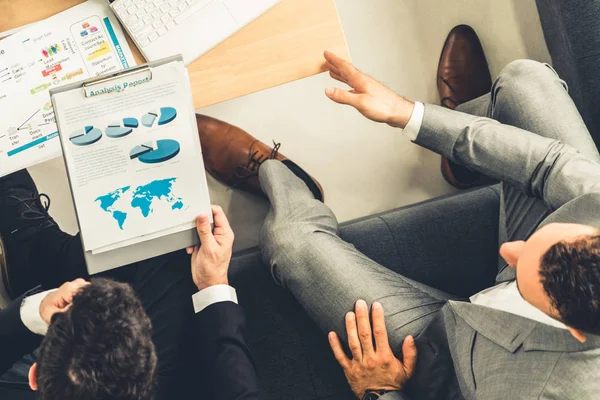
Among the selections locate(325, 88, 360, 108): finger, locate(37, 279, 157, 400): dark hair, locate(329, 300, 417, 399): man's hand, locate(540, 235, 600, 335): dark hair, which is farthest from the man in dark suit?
locate(540, 235, 600, 335): dark hair

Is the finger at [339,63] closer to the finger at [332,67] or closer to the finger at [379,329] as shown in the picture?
the finger at [332,67]

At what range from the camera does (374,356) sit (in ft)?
3.47

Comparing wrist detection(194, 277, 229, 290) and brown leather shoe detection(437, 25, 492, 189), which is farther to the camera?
brown leather shoe detection(437, 25, 492, 189)

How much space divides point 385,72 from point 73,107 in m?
1.03

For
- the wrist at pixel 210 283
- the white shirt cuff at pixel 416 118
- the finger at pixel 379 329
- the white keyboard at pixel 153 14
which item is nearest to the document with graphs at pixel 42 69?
the white keyboard at pixel 153 14

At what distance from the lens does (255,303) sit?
1.22 metres

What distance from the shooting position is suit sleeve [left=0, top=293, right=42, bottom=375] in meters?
0.98

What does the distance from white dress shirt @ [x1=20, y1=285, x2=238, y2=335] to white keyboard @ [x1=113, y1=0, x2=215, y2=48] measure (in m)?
0.51

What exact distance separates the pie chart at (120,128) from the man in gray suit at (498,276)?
39cm

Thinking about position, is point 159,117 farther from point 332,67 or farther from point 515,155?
point 515,155

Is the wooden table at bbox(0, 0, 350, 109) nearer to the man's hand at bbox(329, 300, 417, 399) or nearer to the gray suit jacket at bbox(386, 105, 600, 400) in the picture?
the gray suit jacket at bbox(386, 105, 600, 400)

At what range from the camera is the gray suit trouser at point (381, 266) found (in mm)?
1093

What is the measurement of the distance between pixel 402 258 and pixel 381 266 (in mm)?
108

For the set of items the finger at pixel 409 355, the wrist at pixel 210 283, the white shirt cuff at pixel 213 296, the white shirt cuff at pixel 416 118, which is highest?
the white shirt cuff at pixel 416 118
